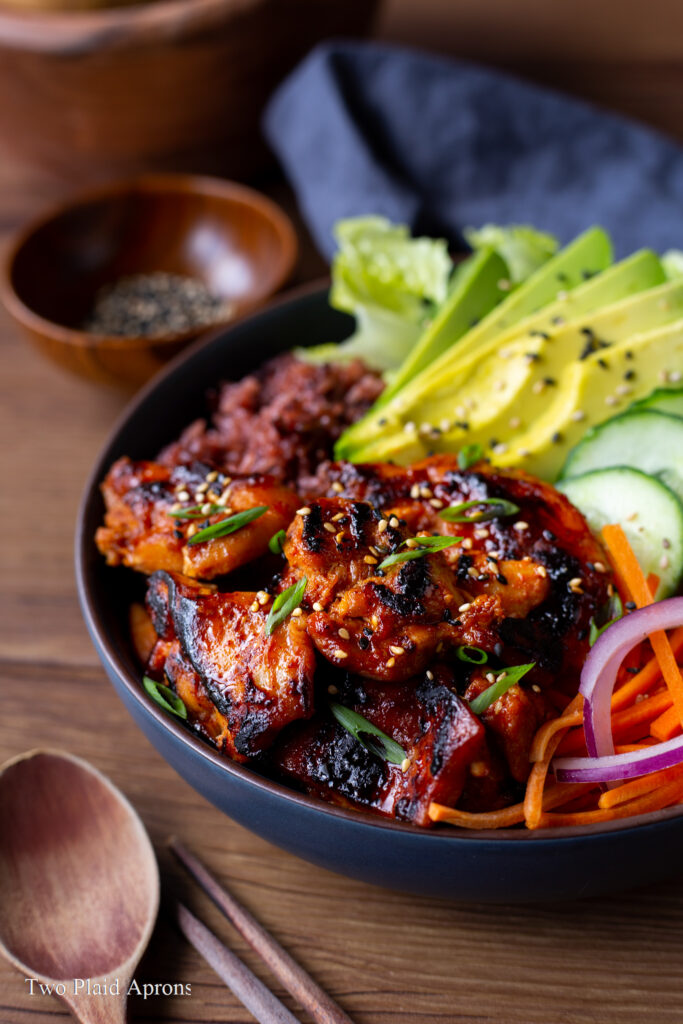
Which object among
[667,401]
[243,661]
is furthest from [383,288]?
[243,661]

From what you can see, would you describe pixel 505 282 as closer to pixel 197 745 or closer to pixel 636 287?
pixel 636 287

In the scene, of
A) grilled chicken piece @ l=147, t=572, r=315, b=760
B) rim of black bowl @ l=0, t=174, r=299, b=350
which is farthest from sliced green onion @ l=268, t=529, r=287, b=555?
rim of black bowl @ l=0, t=174, r=299, b=350

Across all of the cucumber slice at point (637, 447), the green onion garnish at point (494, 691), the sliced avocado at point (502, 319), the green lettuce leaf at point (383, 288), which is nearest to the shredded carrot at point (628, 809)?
the green onion garnish at point (494, 691)

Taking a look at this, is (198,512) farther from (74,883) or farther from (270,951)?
(270,951)

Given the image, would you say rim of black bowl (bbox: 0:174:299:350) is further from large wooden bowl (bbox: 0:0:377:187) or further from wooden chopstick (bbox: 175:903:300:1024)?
wooden chopstick (bbox: 175:903:300:1024)

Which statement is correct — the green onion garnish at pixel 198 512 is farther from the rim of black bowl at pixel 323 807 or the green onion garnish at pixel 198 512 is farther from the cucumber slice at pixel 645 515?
the cucumber slice at pixel 645 515

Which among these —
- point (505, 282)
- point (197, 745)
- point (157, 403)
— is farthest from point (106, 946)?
point (505, 282)
